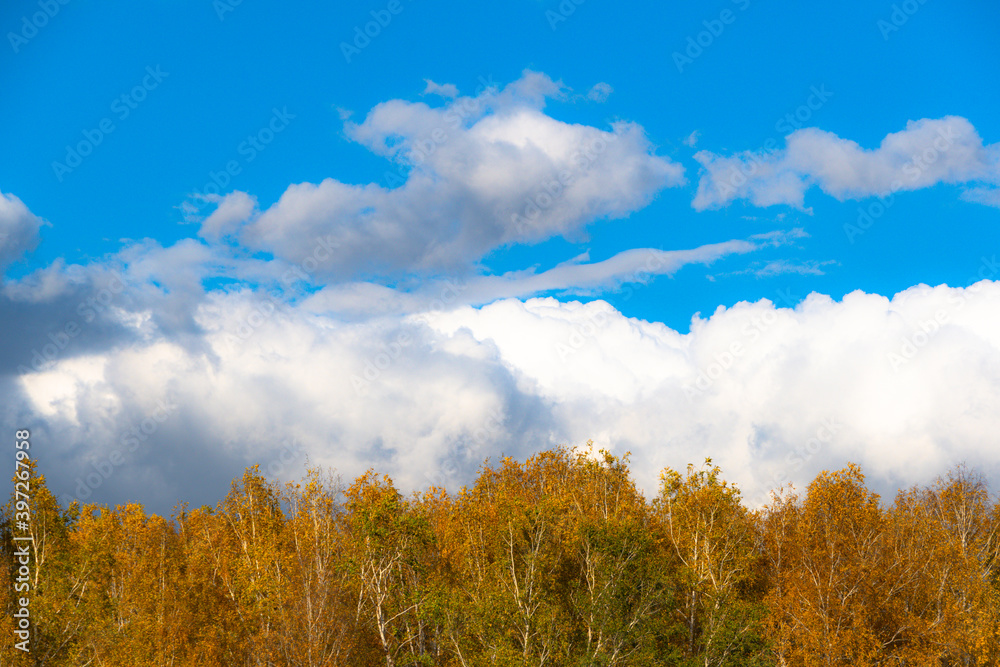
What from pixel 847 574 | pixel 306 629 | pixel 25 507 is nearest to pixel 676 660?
pixel 847 574

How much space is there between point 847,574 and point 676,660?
13.6m

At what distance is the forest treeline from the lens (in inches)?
1757

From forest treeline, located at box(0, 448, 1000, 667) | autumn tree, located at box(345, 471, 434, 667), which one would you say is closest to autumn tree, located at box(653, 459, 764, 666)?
forest treeline, located at box(0, 448, 1000, 667)

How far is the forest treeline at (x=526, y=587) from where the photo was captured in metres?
44.6

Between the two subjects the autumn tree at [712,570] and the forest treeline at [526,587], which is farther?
the autumn tree at [712,570]

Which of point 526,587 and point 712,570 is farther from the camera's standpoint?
point 712,570

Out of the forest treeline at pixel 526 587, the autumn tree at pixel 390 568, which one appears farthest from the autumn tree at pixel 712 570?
the autumn tree at pixel 390 568

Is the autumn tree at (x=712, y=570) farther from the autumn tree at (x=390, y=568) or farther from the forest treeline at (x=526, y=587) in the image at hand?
the autumn tree at (x=390, y=568)

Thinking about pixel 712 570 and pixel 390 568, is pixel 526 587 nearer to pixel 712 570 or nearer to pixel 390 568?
pixel 390 568

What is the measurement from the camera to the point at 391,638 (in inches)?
2066

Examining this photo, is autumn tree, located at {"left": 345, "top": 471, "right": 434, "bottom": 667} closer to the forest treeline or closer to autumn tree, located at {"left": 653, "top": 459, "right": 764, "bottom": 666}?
the forest treeline

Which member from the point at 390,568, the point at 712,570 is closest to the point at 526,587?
the point at 390,568

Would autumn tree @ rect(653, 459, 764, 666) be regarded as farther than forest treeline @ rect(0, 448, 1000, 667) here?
Yes

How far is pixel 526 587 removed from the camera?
46688 mm
